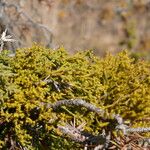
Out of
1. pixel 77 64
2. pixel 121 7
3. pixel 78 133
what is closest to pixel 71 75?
pixel 77 64

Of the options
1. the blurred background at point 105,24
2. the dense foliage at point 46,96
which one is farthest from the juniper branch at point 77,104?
the blurred background at point 105,24

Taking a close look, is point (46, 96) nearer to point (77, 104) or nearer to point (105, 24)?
point (77, 104)

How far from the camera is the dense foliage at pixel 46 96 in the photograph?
277 centimetres

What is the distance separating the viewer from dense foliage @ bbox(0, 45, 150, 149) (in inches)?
109

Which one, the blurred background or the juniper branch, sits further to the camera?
the blurred background

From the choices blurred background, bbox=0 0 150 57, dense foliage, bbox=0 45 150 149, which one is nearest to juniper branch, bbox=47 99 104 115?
dense foliage, bbox=0 45 150 149

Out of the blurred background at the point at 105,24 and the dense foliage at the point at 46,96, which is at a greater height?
the blurred background at the point at 105,24

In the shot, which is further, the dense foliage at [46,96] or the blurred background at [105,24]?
the blurred background at [105,24]

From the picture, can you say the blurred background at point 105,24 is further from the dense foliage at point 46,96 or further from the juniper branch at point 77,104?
the juniper branch at point 77,104

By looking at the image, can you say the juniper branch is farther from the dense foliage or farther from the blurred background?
the blurred background

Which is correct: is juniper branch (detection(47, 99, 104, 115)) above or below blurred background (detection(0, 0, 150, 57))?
below

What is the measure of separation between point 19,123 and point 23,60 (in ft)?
1.10

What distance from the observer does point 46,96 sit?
9.49ft

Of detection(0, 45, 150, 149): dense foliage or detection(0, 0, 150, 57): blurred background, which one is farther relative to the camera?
detection(0, 0, 150, 57): blurred background
